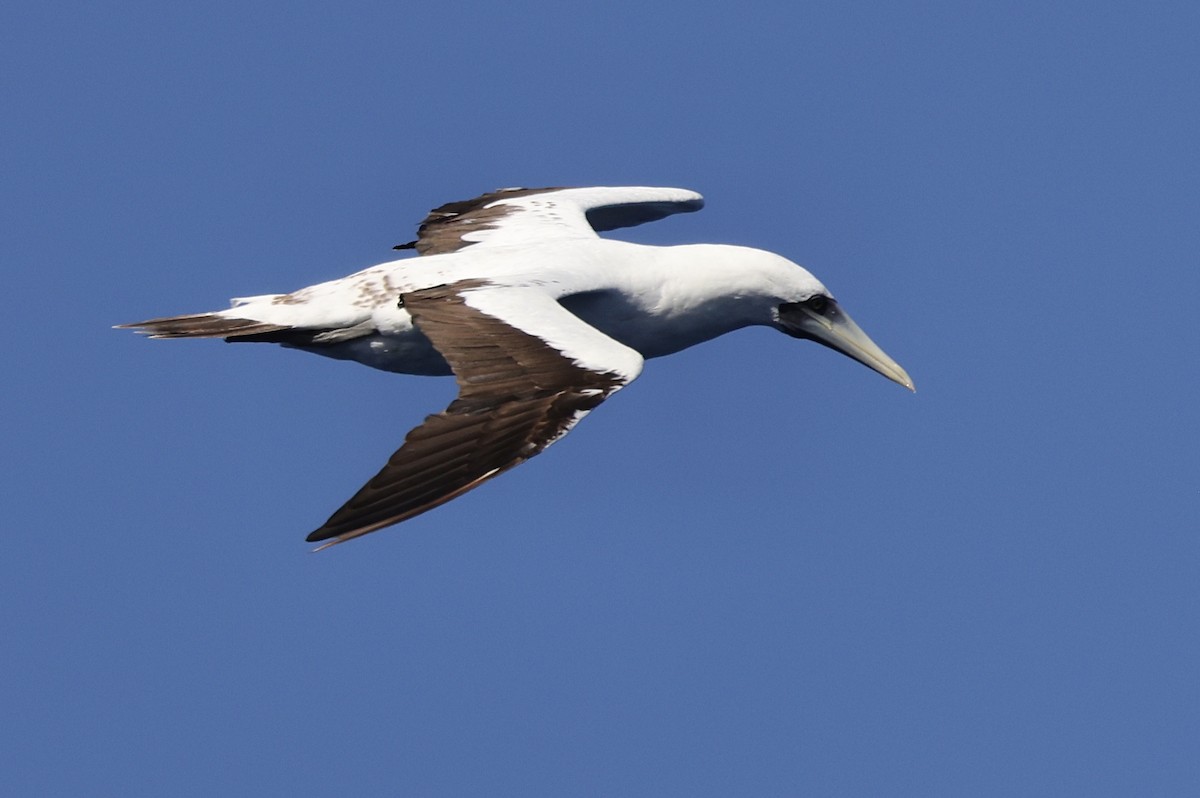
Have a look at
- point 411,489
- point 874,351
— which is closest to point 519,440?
point 411,489

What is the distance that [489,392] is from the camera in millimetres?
12680

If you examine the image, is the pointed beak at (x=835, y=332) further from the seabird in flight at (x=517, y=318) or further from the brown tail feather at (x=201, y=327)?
the brown tail feather at (x=201, y=327)

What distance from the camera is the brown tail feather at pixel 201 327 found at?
1463cm

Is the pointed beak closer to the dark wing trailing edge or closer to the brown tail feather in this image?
the dark wing trailing edge

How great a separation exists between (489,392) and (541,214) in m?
4.03

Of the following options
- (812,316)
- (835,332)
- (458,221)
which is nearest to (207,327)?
(458,221)

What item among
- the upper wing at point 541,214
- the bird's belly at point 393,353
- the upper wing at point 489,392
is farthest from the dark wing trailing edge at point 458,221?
the upper wing at point 489,392

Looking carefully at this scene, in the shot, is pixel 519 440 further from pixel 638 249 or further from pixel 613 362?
pixel 638 249

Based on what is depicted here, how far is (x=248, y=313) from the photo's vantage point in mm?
14922

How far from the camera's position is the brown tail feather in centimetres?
1463

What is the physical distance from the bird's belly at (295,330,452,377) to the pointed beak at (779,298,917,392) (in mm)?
2802

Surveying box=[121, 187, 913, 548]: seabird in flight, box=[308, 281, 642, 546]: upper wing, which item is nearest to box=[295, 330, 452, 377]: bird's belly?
box=[121, 187, 913, 548]: seabird in flight

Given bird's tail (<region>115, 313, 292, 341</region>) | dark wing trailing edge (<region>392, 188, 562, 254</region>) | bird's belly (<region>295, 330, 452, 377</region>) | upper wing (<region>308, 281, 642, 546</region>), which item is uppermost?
dark wing trailing edge (<region>392, 188, 562, 254</region>)

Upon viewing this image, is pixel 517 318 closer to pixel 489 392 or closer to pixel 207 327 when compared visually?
pixel 489 392
